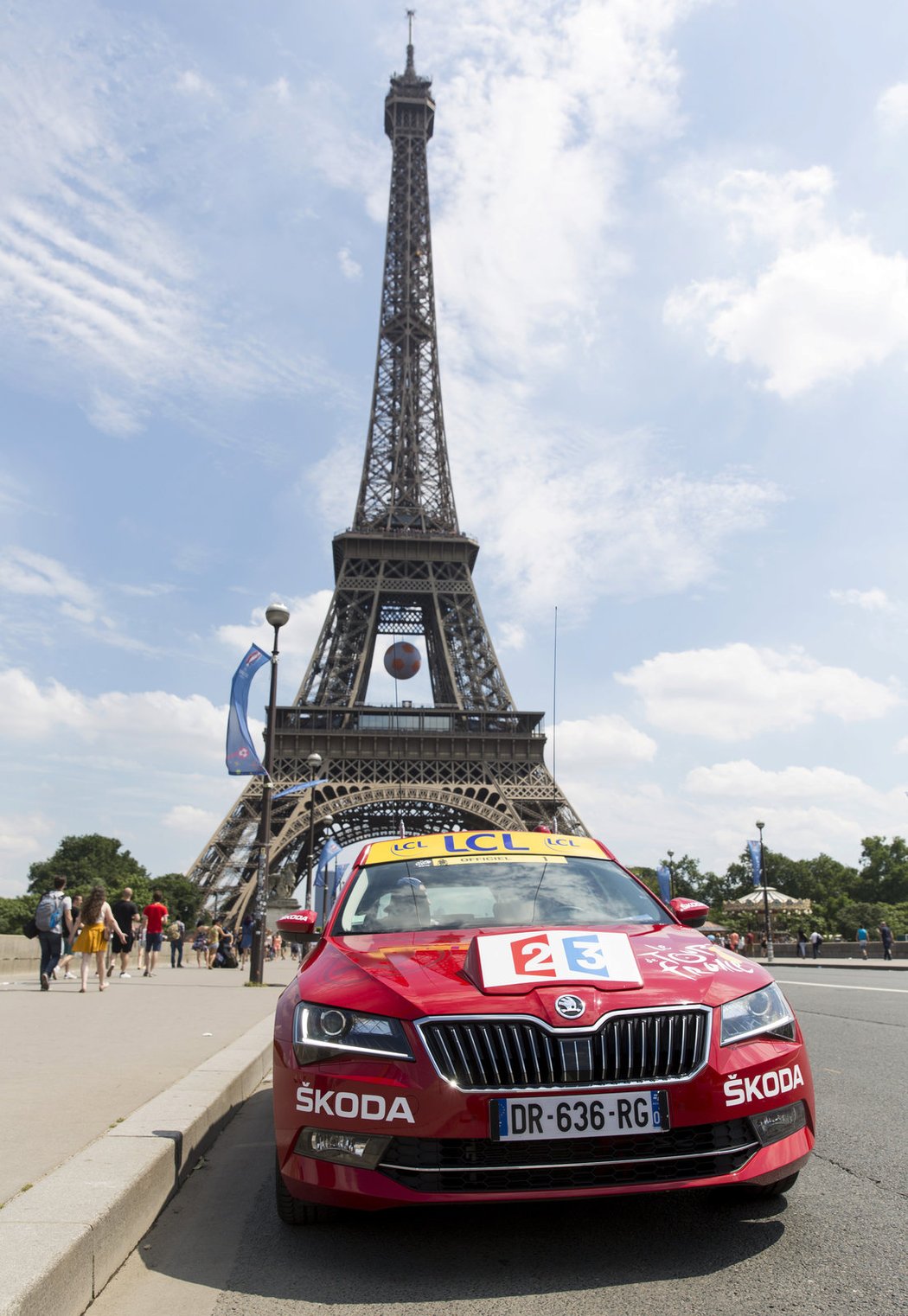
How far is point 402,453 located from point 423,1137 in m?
57.1

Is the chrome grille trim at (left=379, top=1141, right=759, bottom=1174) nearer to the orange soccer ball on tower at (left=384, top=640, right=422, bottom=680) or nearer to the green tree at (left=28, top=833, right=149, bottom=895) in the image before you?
the orange soccer ball on tower at (left=384, top=640, right=422, bottom=680)

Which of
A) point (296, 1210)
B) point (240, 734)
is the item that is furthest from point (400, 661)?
point (296, 1210)

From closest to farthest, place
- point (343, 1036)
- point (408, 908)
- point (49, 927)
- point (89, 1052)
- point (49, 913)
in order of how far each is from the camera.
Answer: point (343, 1036) < point (408, 908) < point (89, 1052) < point (49, 913) < point (49, 927)

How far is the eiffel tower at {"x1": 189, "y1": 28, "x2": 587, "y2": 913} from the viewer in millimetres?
45844

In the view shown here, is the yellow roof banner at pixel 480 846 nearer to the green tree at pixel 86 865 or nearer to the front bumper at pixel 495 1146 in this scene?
the front bumper at pixel 495 1146

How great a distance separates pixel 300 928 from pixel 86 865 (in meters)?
78.7

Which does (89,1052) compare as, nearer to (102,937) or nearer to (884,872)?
(102,937)

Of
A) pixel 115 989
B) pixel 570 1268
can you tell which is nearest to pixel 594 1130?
pixel 570 1268

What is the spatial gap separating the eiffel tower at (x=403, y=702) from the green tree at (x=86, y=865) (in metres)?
28.3

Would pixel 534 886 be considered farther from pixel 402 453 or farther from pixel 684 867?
pixel 684 867

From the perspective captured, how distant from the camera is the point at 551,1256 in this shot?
11.0ft

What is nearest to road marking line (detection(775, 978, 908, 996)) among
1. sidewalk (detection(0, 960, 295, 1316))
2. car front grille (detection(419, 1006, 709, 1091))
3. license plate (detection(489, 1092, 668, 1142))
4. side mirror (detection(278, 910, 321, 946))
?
sidewalk (detection(0, 960, 295, 1316))

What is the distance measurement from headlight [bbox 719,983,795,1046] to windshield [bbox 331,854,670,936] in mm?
855

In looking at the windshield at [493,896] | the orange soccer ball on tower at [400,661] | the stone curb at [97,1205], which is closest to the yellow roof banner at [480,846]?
the windshield at [493,896]
